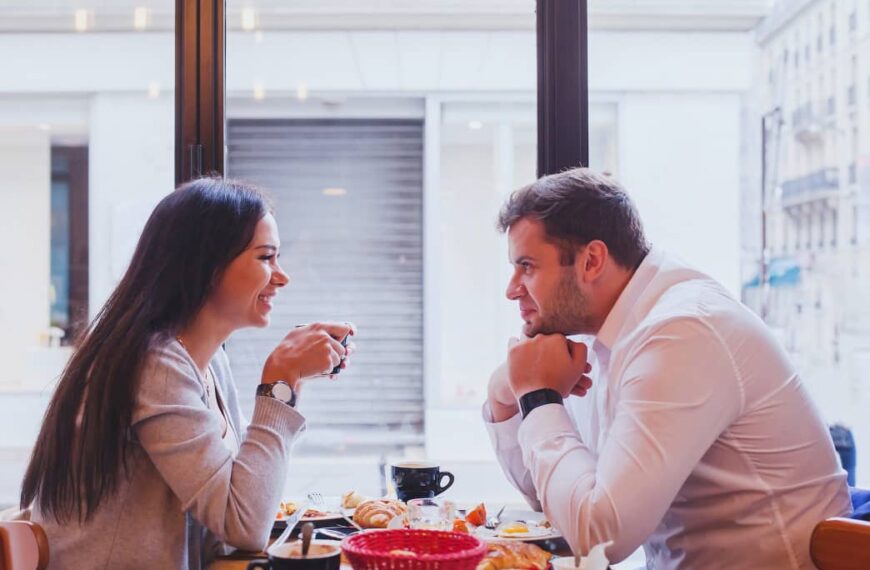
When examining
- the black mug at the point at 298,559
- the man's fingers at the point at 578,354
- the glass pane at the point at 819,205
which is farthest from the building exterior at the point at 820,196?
the black mug at the point at 298,559

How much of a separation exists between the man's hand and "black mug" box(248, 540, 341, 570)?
1.79 ft

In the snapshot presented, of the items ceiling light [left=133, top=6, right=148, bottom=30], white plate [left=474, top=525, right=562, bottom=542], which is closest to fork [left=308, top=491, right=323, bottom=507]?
white plate [left=474, top=525, right=562, bottom=542]

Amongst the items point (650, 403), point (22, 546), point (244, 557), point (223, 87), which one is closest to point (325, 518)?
point (244, 557)

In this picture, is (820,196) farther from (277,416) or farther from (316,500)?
(277,416)

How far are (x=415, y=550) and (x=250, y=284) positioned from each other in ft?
2.26

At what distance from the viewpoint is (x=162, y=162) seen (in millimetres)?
2947

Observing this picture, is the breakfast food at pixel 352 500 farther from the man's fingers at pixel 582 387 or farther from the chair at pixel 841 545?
the chair at pixel 841 545

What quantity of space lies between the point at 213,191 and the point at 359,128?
1.78 m

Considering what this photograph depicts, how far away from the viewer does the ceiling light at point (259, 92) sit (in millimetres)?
3389

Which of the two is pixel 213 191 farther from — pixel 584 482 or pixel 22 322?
pixel 22 322

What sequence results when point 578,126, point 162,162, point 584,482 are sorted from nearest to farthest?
point 584,482, point 578,126, point 162,162

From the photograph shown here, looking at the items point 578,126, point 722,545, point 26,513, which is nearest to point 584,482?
point 722,545

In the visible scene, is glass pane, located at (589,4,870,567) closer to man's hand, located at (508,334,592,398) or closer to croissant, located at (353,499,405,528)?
man's hand, located at (508,334,592,398)

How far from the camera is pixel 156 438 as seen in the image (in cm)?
155
